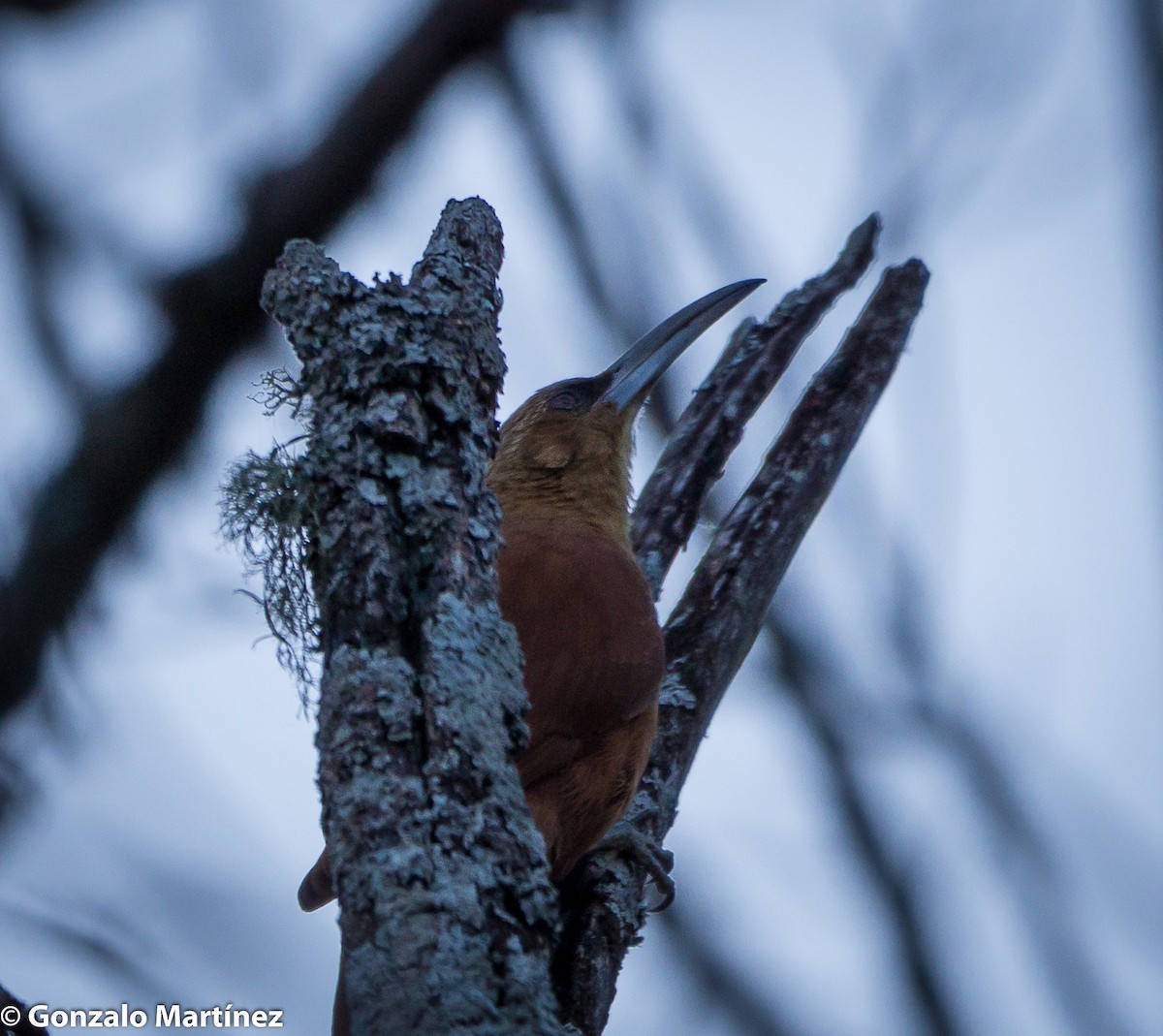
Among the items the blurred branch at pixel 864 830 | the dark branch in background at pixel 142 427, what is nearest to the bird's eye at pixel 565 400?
the blurred branch at pixel 864 830

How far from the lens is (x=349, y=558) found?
1.91 m

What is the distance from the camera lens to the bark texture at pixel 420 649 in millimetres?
1567

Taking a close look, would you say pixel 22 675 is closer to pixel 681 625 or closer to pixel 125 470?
pixel 125 470

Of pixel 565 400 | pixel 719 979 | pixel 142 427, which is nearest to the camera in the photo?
pixel 142 427

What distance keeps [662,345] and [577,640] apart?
4.62 feet

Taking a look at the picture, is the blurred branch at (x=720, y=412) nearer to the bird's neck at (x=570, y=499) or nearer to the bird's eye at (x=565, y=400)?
the bird's neck at (x=570, y=499)

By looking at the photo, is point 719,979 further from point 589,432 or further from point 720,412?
point 589,432

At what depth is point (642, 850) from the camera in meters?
3.38

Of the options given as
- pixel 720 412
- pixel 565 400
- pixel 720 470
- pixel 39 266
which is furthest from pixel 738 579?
pixel 39 266

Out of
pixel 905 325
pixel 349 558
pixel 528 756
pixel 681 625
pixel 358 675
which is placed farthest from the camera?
pixel 905 325

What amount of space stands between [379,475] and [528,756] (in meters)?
1.48

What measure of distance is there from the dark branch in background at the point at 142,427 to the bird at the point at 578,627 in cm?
78

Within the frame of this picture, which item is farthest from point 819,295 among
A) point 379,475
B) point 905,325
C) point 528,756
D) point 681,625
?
point 379,475

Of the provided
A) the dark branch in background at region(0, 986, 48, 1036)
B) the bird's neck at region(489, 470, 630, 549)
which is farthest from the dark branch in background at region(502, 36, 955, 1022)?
the dark branch in background at region(0, 986, 48, 1036)
